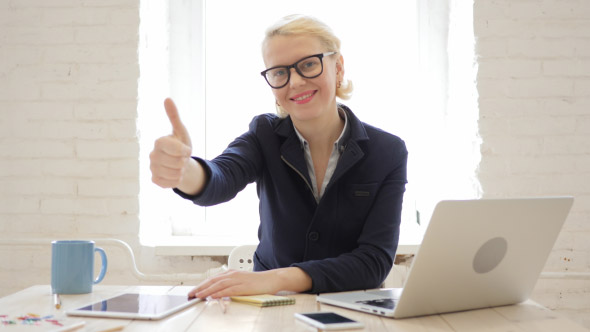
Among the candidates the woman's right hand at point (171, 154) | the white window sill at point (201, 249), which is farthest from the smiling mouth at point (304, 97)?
the white window sill at point (201, 249)

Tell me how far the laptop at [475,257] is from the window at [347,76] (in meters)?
1.62

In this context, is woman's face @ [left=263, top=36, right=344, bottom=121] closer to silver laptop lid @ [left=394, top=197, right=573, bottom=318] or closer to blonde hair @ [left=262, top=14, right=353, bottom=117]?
blonde hair @ [left=262, top=14, right=353, bottom=117]

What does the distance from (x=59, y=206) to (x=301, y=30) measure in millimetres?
1348

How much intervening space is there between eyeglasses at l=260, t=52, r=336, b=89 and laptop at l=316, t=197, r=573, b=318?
2.15 feet

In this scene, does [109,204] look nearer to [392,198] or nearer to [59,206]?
[59,206]

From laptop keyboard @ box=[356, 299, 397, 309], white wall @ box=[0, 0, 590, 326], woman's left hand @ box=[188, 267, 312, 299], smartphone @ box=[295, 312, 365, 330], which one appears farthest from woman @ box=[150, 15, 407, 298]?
white wall @ box=[0, 0, 590, 326]

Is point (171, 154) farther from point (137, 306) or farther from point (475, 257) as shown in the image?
point (475, 257)

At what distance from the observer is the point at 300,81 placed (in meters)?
1.57

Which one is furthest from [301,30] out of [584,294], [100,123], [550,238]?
[584,294]

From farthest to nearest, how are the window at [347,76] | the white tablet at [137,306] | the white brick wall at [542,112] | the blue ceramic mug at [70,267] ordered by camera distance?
1. the window at [347,76]
2. the white brick wall at [542,112]
3. the blue ceramic mug at [70,267]
4. the white tablet at [137,306]

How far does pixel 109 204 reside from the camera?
241 centimetres

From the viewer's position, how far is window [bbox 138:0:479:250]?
2738mm

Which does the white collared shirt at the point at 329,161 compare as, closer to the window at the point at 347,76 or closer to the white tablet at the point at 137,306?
the white tablet at the point at 137,306

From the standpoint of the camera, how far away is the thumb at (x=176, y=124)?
1.14 meters
